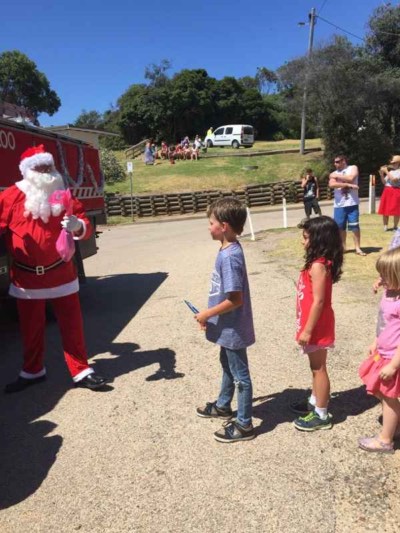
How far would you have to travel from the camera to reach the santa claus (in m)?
4.08

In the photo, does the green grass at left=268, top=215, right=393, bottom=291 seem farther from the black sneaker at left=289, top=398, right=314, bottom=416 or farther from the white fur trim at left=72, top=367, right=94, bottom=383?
the white fur trim at left=72, top=367, right=94, bottom=383

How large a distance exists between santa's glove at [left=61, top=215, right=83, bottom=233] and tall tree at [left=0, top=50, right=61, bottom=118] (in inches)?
2616

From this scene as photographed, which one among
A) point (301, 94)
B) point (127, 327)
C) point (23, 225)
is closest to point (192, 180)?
point (301, 94)

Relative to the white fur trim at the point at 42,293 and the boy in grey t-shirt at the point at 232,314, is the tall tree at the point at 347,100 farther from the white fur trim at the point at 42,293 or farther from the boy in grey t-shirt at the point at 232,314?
the boy in grey t-shirt at the point at 232,314

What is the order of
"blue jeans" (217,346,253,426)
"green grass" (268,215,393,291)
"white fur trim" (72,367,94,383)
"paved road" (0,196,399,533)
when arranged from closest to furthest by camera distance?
1. "paved road" (0,196,399,533)
2. "blue jeans" (217,346,253,426)
3. "white fur trim" (72,367,94,383)
4. "green grass" (268,215,393,291)

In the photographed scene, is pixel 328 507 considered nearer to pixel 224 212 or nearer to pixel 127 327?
pixel 224 212

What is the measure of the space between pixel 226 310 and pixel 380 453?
4.06 ft

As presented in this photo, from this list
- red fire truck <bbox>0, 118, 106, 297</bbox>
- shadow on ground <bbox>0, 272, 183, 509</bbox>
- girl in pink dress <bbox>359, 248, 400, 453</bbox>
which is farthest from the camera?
red fire truck <bbox>0, 118, 106, 297</bbox>

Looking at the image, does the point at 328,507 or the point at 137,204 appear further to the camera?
the point at 137,204

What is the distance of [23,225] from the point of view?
4086 millimetres

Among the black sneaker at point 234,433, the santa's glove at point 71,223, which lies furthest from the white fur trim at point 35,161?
the black sneaker at point 234,433

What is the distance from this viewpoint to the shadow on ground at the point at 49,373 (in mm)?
3113

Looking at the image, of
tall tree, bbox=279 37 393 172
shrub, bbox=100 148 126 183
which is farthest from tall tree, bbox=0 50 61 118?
tall tree, bbox=279 37 393 172

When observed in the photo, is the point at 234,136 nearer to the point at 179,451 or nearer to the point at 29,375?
the point at 29,375
